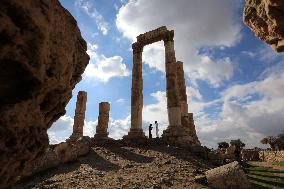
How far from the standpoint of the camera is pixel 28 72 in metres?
4.23

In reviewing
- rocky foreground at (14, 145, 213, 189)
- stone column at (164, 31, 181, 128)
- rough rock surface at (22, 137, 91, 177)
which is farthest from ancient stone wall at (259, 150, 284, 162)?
rough rock surface at (22, 137, 91, 177)

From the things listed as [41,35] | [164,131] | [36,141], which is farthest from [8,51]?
[164,131]

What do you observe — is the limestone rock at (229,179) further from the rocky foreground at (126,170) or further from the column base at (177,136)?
the column base at (177,136)

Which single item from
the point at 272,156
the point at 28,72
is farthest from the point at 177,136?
the point at 28,72

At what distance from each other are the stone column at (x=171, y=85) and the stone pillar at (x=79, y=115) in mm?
9404

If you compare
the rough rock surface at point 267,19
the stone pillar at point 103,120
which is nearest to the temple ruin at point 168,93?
the stone pillar at point 103,120

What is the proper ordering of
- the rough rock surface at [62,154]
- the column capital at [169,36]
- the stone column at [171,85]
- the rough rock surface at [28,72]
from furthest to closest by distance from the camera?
1. the column capital at [169,36]
2. the stone column at [171,85]
3. the rough rock surface at [62,154]
4. the rough rock surface at [28,72]

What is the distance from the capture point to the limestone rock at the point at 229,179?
12.6 meters

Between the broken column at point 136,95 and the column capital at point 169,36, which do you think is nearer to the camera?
the broken column at point 136,95

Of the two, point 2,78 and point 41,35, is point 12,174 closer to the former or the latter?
point 2,78

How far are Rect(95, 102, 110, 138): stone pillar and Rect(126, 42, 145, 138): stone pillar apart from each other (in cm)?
329

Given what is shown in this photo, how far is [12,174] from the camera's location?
451 centimetres

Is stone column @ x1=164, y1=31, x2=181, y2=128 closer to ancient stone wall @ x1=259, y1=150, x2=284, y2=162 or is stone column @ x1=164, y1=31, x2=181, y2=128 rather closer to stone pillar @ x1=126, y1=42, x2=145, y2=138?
stone pillar @ x1=126, y1=42, x2=145, y2=138

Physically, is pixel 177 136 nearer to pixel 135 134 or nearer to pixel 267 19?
pixel 135 134
